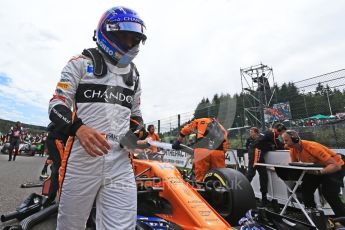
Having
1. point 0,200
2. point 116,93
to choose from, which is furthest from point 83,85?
point 0,200

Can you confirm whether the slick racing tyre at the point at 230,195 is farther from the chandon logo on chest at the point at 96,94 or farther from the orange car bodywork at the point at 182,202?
the chandon logo on chest at the point at 96,94

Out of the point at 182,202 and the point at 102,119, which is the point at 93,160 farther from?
the point at 182,202

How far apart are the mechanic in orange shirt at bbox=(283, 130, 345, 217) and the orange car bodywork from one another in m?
1.99

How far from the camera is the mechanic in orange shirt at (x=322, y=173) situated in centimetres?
419

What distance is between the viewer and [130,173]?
1.91 metres

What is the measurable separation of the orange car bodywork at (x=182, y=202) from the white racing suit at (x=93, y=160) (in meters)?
1.12

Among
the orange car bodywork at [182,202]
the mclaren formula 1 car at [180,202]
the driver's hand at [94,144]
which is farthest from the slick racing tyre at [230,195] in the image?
the driver's hand at [94,144]

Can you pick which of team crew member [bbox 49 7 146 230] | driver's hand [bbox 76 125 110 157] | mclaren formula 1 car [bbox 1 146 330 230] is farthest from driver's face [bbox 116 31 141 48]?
mclaren formula 1 car [bbox 1 146 330 230]

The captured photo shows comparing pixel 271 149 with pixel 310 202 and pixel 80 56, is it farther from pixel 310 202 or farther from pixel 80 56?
pixel 80 56

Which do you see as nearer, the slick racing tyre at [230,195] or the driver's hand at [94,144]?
the driver's hand at [94,144]

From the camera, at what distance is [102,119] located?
6.07 ft

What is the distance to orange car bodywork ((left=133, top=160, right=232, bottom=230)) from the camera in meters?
2.74

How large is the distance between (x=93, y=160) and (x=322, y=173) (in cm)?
353

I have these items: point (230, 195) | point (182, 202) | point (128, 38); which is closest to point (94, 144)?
point (128, 38)
